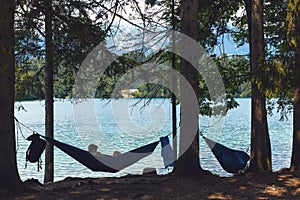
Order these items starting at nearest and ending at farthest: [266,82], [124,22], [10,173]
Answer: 1. [10,173]
2. [266,82]
3. [124,22]

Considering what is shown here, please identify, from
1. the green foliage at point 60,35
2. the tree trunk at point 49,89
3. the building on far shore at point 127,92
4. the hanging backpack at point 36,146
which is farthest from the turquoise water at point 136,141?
the hanging backpack at point 36,146

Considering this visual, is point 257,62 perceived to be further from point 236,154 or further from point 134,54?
point 134,54

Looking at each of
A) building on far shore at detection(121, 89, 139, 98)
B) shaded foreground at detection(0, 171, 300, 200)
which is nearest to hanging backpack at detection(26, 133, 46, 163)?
shaded foreground at detection(0, 171, 300, 200)

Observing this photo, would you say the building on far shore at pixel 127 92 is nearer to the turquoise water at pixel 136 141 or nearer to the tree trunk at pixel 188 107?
the turquoise water at pixel 136 141

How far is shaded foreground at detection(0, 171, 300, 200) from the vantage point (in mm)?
4191

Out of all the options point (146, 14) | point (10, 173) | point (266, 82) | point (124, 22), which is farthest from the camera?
point (146, 14)

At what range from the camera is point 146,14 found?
7.00m

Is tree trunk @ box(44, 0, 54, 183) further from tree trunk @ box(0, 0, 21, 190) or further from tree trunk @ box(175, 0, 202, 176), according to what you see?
tree trunk @ box(175, 0, 202, 176)

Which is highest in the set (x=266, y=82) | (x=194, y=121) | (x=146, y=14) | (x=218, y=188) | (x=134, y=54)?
(x=146, y=14)

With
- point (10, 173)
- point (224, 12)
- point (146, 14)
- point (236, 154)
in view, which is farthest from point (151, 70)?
point (10, 173)

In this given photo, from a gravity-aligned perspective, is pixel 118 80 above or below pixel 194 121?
above

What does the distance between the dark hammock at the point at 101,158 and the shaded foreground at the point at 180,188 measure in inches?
20.2

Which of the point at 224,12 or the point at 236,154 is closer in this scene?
the point at 236,154

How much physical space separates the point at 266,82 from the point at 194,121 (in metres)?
1.01
